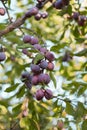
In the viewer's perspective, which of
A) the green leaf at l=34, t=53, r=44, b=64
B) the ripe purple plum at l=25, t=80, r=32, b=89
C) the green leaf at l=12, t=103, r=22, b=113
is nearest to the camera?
the green leaf at l=34, t=53, r=44, b=64

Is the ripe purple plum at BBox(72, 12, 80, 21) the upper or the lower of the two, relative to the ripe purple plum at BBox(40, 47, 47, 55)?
lower

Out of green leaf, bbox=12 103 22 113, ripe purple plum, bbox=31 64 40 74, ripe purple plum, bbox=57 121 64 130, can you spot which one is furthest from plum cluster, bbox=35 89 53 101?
green leaf, bbox=12 103 22 113

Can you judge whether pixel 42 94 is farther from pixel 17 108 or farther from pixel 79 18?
pixel 79 18

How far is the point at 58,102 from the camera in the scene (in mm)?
2771

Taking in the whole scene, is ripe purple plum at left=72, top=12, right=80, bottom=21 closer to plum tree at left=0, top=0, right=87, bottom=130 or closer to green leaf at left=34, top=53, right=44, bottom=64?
plum tree at left=0, top=0, right=87, bottom=130

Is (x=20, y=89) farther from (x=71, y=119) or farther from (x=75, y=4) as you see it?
(x=75, y=4)

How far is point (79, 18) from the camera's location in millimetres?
3020

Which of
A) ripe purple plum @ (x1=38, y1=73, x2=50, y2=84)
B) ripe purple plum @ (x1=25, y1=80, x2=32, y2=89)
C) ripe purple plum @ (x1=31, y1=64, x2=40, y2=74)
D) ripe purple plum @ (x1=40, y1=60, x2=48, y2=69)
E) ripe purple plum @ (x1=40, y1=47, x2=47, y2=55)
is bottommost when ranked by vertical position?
ripe purple plum @ (x1=25, y1=80, x2=32, y2=89)

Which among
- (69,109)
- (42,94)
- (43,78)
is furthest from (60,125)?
(43,78)

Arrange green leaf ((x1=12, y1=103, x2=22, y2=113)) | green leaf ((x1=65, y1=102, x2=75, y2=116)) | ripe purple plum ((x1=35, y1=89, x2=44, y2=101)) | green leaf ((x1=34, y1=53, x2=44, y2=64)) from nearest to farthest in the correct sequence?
green leaf ((x1=34, y1=53, x2=44, y2=64)) < ripe purple plum ((x1=35, y1=89, x2=44, y2=101)) < green leaf ((x1=65, y1=102, x2=75, y2=116)) < green leaf ((x1=12, y1=103, x2=22, y2=113))

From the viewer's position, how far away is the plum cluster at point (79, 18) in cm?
302

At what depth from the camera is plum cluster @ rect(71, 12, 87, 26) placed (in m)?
3.02

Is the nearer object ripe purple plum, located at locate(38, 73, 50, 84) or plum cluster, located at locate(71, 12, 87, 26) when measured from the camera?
ripe purple plum, located at locate(38, 73, 50, 84)

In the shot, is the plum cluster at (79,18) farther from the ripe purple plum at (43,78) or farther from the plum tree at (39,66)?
the ripe purple plum at (43,78)
